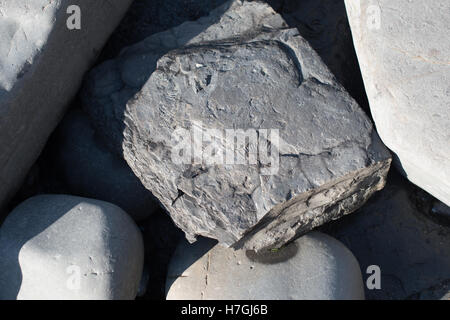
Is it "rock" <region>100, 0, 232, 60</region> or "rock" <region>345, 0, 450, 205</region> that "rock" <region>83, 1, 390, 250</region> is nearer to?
"rock" <region>345, 0, 450, 205</region>

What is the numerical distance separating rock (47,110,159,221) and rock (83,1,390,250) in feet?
0.46

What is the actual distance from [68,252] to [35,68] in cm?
71

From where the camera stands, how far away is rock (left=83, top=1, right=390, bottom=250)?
1.99 meters

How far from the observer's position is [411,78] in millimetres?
2033

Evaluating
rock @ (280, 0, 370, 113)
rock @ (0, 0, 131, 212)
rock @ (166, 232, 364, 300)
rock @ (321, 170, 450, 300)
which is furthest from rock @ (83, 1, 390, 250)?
rock @ (280, 0, 370, 113)

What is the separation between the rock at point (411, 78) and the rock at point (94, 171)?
1.05 meters

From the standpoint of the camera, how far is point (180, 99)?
→ 210 centimetres

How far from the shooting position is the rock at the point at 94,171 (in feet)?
7.79

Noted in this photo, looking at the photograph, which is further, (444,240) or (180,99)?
(444,240)

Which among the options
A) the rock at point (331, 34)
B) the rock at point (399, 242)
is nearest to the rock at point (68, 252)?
the rock at point (399, 242)

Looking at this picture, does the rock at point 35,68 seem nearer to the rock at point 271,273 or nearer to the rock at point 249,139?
the rock at point 249,139
